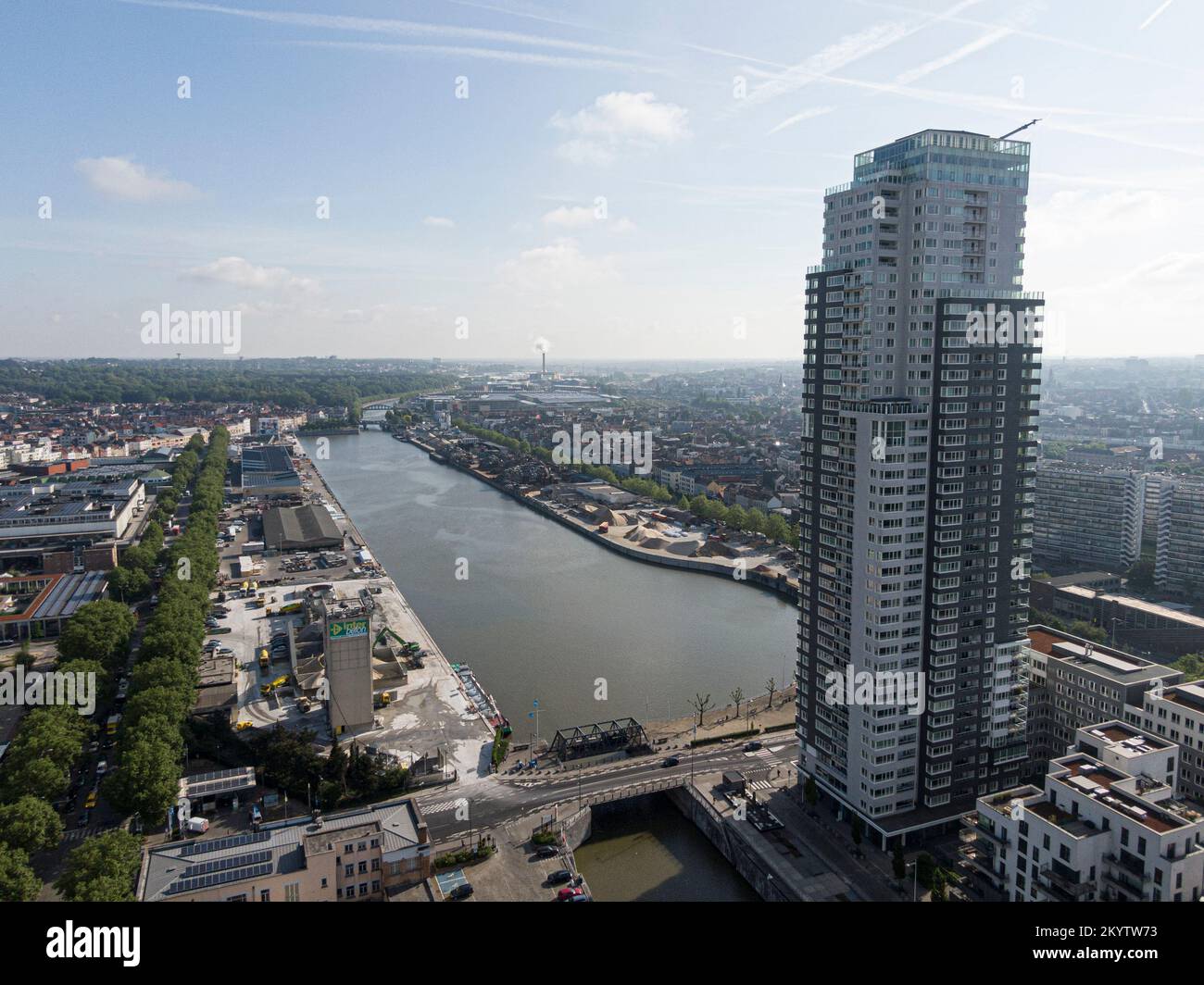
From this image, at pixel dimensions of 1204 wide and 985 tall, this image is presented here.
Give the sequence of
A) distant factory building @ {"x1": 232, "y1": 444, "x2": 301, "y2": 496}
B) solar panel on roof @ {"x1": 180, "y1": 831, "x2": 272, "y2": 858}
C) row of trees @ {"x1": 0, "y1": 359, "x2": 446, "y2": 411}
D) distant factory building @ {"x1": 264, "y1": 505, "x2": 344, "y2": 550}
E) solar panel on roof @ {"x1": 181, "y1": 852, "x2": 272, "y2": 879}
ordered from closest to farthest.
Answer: solar panel on roof @ {"x1": 181, "y1": 852, "x2": 272, "y2": 879} < solar panel on roof @ {"x1": 180, "y1": 831, "x2": 272, "y2": 858} < distant factory building @ {"x1": 264, "y1": 505, "x2": 344, "y2": 550} < distant factory building @ {"x1": 232, "y1": 444, "x2": 301, "y2": 496} < row of trees @ {"x1": 0, "y1": 359, "x2": 446, "y2": 411}

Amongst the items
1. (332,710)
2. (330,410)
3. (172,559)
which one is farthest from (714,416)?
(332,710)

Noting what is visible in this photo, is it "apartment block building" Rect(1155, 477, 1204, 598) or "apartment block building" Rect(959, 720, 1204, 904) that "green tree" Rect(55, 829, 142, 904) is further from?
"apartment block building" Rect(1155, 477, 1204, 598)

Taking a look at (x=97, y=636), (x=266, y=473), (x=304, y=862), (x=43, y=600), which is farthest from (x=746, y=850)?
(x=266, y=473)

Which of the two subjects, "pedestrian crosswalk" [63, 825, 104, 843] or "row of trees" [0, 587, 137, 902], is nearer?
"row of trees" [0, 587, 137, 902]

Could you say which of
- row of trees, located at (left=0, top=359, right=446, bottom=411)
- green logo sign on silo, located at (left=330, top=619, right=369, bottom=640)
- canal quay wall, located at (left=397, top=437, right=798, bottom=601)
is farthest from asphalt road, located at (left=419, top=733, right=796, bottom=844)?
row of trees, located at (left=0, top=359, right=446, bottom=411)

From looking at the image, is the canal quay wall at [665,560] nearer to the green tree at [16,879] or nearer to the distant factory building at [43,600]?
the distant factory building at [43,600]

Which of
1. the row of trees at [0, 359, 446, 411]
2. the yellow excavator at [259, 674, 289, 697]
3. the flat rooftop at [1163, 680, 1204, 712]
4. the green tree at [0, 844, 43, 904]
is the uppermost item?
the row of trees at [0, 359, 446, 411]

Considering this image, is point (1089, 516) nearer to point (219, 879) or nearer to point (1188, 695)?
point (1188, 695)
